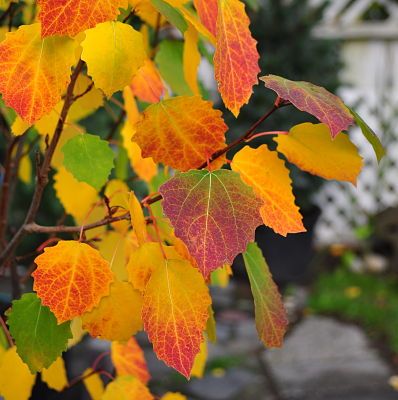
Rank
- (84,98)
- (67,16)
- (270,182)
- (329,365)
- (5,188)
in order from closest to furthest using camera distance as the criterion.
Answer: (67,16)
(270,182)
(84,98)
(5,188)
(329,365)

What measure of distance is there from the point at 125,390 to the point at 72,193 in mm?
275

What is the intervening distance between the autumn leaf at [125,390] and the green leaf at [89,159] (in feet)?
0.80

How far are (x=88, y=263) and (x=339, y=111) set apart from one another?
0.91 feet

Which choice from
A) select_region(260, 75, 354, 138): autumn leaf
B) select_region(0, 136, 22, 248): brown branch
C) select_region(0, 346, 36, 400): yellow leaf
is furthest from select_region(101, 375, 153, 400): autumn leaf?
select_region(260, 75, 354, 138): autumn leaf

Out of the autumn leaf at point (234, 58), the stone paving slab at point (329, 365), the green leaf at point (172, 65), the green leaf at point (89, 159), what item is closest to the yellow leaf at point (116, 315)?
the green leaf at point (89, 159)

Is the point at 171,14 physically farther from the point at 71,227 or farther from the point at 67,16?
the point at 71,227

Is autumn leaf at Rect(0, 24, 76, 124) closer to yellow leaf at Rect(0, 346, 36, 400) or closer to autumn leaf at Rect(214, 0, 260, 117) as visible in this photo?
autumn leaf at Rect(214, 0, 260, 117)

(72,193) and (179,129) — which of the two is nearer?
(179,129)

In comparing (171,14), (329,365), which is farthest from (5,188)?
(329,365)

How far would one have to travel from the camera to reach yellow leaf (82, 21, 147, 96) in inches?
26.8

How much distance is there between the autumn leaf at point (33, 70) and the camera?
65 cm

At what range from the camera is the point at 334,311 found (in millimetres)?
3891

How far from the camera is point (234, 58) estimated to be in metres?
0.65

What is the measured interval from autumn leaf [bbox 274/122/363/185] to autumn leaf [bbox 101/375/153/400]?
0.35m
